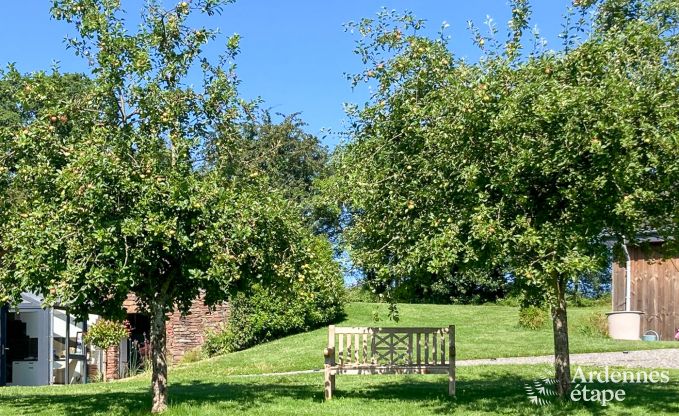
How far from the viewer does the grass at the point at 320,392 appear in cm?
1087

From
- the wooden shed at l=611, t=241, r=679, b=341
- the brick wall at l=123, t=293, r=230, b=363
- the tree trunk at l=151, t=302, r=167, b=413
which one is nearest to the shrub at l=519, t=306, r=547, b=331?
the wooden shed at l=611, t=241, r=679, b=341

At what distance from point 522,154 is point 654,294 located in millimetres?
15605

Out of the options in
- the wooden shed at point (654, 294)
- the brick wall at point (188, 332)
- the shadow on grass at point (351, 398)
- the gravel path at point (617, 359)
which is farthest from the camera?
the brick wall at point (188, 332)

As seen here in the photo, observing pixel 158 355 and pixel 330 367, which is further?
pixel 330 367

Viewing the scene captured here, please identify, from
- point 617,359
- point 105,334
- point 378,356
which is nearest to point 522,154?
point 378,356

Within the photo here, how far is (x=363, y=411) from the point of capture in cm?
1085

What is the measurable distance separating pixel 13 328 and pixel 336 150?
13187 millimetres

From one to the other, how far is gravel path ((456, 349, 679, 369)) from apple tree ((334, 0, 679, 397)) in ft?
21.6

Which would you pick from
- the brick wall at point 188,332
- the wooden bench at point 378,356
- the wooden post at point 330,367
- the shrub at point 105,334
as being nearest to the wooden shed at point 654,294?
the wooden bench at point 378,356

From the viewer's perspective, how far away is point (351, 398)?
12.2 m

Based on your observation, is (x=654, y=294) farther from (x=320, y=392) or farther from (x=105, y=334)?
(x=105, y=334)

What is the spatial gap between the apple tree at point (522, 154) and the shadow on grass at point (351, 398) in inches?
41.2

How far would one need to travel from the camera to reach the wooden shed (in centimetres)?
2275

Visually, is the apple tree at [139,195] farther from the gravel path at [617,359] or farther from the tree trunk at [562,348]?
the gravel path at [617,359]
